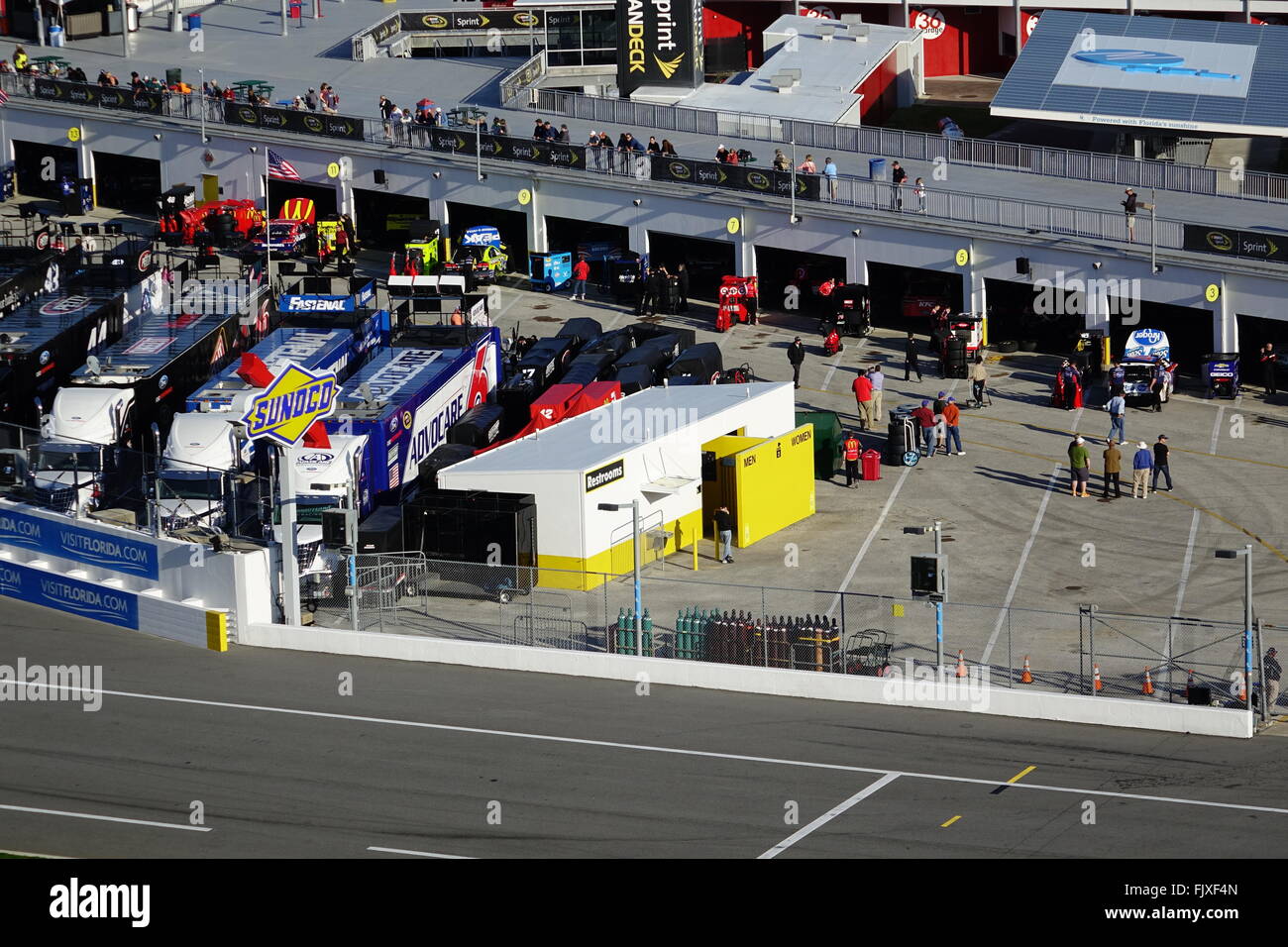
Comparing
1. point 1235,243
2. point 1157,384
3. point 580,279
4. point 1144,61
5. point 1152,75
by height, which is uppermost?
point 1144,61

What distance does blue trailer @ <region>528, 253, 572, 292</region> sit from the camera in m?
60.8

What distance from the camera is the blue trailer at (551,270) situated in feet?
200

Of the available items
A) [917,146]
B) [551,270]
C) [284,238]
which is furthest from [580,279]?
[917,146]

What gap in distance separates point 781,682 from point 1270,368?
68.5 ft

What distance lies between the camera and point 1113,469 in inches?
1766

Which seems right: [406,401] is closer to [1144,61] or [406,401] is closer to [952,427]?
[952,427]

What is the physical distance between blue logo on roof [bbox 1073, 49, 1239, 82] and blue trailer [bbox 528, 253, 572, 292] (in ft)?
55.5

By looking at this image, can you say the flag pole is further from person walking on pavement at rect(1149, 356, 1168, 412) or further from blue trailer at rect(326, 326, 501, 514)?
person walking on pavement at rect(1149, 356, 1168, 412)

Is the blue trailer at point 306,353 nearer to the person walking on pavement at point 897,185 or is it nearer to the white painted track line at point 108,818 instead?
the person walking on pavement at point 897,185

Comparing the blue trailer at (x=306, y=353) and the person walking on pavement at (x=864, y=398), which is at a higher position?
the blue trailer at (x=306, y=353)

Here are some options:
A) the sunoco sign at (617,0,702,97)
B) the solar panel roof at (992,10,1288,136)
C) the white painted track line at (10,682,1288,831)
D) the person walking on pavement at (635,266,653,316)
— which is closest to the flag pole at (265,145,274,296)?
the person walking on pavement at (635,266,653,316)

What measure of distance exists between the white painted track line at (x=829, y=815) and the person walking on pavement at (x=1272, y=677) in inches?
248

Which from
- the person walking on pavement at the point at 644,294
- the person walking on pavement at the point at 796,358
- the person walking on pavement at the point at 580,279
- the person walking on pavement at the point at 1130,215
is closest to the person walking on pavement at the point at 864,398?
the person walking on pavement at the point at 796,358

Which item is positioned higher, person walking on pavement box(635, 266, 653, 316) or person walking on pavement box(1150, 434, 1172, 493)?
person walking on pavement box(635, 266, 653, 316)
